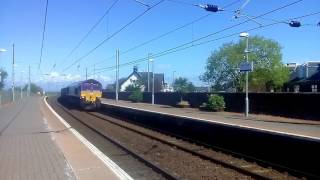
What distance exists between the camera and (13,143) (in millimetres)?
19562

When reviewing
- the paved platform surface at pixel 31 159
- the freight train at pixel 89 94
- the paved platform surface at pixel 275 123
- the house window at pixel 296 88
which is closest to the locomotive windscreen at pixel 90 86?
the freight train at pixel 89 94

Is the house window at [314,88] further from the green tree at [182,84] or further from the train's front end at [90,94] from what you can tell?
the green tree at [182,84]

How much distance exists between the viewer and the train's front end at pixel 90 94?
52.6 metres

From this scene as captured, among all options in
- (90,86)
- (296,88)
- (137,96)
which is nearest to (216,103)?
(90,86)

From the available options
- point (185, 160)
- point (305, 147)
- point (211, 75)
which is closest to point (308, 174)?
point (305, 147)

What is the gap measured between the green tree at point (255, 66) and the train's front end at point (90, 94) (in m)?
28.2

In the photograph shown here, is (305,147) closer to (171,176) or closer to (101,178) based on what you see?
(171,176)

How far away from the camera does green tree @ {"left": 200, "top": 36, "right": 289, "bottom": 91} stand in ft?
245

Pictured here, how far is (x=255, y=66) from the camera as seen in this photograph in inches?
3002

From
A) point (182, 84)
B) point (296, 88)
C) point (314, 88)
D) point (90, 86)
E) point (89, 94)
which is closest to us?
point (89, 94)

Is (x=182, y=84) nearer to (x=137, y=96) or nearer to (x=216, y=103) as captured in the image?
(x=137, y=96)

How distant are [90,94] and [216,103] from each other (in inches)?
541

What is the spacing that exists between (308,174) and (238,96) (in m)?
33.8

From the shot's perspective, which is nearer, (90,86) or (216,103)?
(216,103)
